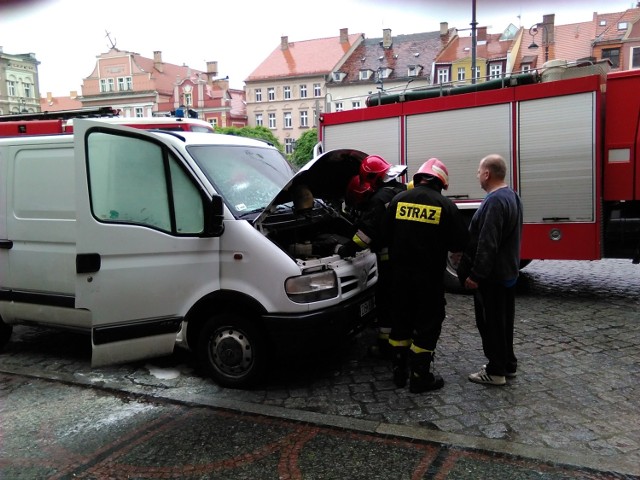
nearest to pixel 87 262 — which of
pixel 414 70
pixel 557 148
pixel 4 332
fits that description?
pixel 4 332

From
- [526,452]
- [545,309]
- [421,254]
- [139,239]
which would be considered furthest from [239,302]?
[545,309]

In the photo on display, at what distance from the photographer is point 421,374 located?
4.31 meters

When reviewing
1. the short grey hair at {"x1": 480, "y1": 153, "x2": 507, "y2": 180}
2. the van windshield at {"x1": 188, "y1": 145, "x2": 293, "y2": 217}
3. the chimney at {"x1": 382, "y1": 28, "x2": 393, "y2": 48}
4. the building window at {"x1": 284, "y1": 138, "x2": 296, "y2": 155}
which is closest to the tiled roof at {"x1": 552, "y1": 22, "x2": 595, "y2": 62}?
the chimney at {"x1": 382, "y1": 28, "x2": 393, "y2": 48}

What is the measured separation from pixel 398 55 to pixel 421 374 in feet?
192

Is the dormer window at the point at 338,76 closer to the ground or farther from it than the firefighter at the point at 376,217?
farther from it

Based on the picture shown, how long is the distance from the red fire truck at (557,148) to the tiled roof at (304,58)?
55956 mm

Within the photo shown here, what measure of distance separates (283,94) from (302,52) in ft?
18.9

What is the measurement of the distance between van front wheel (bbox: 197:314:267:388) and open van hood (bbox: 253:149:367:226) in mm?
867

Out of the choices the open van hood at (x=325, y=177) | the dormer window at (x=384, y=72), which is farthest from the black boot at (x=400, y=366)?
the dormer window at (x=384, y=72)

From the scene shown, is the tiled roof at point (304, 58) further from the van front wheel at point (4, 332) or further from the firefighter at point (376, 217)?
the van front wheel at point (4, 332)

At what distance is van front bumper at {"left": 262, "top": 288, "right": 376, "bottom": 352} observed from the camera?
416 centimetres

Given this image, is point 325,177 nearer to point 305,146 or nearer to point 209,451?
point 209,451

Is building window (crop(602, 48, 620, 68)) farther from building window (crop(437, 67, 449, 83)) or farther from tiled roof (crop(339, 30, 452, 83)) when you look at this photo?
tiled roof (crop(339, 30, 452, 83))

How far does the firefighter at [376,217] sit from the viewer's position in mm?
4527
